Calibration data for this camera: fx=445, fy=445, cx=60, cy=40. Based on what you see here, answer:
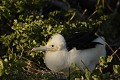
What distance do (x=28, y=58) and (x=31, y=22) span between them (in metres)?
0.54

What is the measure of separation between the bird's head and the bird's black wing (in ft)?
0.28

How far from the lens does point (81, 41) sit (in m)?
5.86

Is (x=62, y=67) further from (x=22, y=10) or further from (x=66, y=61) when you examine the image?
(x=22, y=10)

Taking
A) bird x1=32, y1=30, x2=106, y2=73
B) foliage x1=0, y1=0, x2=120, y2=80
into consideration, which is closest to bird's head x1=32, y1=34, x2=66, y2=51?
bird x1=32, y1=30, x2=106, y2=73

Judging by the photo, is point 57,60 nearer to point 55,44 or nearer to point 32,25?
point 55,44

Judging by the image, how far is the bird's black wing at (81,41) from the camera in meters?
5.80

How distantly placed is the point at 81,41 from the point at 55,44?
34cm

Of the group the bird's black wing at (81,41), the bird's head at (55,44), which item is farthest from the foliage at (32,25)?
the bird's black wing at (81,41)

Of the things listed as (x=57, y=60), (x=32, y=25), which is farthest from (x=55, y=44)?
(x=32, y=25)

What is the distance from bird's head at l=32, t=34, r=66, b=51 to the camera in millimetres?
5809

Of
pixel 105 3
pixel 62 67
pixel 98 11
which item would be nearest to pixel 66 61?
pixel 62 67

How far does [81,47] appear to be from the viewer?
579 cm

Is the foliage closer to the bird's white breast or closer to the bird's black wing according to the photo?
the bird's white breast

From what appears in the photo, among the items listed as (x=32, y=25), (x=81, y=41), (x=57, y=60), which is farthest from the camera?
(x=32, y=25)
